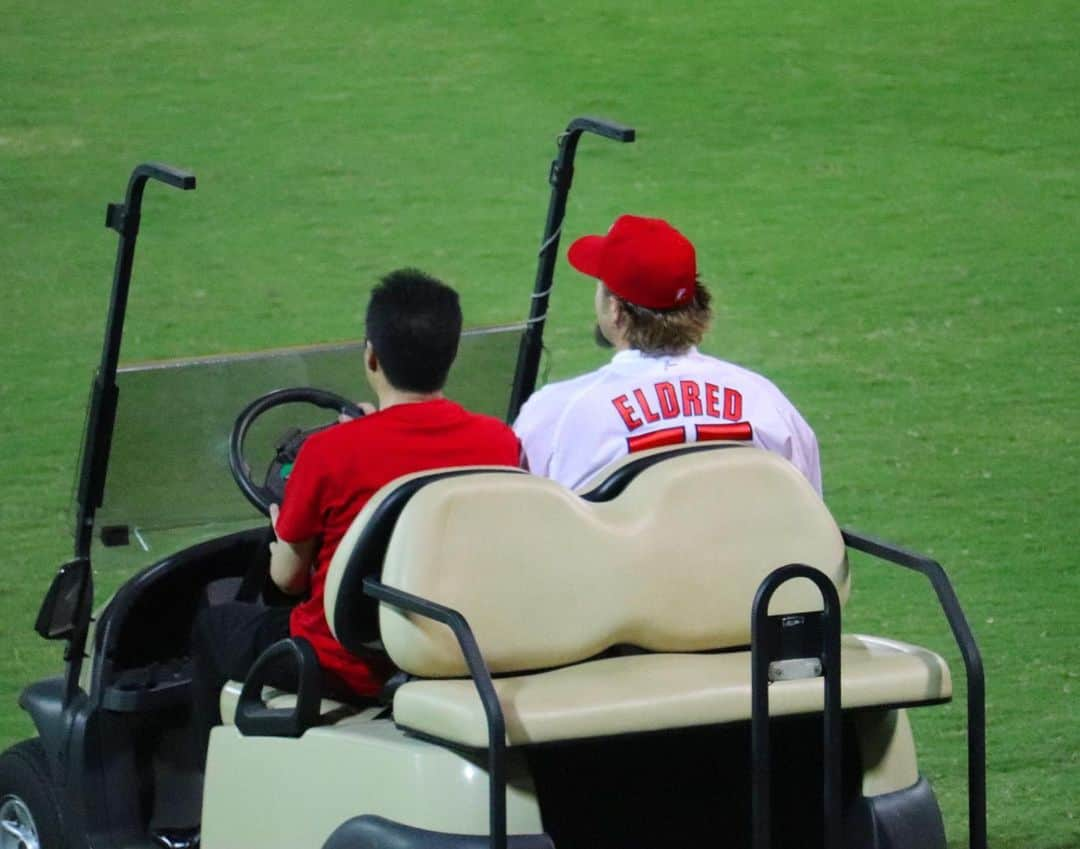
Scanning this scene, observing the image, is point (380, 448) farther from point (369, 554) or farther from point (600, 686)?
point (600, 686)

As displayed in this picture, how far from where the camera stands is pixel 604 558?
9.74ft

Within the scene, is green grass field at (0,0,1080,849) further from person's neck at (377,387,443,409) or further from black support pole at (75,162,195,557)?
person's neck at (377,387,443,409)

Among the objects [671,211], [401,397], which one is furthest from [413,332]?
[671,211]

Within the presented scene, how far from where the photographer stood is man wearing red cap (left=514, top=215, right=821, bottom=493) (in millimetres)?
3334

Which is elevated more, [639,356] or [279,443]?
[639,356]

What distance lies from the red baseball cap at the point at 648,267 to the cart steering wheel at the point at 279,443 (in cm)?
55

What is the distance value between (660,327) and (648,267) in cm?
10

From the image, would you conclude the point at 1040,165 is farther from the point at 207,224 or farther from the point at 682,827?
the point at 682,827

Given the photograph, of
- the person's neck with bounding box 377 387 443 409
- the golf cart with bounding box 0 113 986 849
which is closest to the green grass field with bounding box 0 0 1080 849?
the golf cart with bounding box 0 113 986 849

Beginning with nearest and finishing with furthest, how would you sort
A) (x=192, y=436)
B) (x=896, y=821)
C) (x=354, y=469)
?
(x=896, y=821), (x=354, y=469), (x=192, y=436)

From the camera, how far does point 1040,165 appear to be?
10773mm

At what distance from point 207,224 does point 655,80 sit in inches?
117

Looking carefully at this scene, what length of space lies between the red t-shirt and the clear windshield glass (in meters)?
0.70

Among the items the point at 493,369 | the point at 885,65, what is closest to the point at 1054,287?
the point at 885,65
